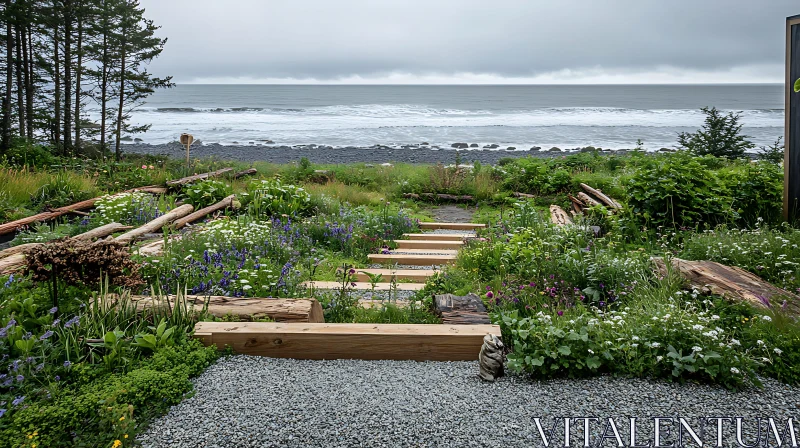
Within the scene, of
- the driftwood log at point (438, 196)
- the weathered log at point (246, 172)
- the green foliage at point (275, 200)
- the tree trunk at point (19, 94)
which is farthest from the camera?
the tree trunk at point (19, 94)

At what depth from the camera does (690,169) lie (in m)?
7.13

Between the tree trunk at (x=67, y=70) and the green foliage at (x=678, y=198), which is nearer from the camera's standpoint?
the green foliage at (x=678, y=198)

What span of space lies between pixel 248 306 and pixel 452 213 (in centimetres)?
763

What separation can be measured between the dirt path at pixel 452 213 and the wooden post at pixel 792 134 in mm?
5075

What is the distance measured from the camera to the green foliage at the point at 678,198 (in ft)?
22.5

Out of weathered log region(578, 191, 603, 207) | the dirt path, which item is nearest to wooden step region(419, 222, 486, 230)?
the dirt path

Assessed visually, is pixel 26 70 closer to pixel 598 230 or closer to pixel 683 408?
pixel 598 230

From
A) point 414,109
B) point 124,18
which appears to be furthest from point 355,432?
point 414,109

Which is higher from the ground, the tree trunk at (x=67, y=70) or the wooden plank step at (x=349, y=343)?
the tree trunk at (x=67, y=70)

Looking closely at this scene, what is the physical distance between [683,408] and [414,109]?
5860 centimetres

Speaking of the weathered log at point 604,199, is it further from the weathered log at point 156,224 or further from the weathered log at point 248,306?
the weathered log at point 156,224

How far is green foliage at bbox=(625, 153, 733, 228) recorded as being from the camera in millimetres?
6852

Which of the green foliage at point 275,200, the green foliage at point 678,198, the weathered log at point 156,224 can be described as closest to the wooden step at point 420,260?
the green foliage at point 275,200

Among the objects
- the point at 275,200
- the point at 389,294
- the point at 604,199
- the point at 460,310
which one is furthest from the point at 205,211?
the point at 604,199
